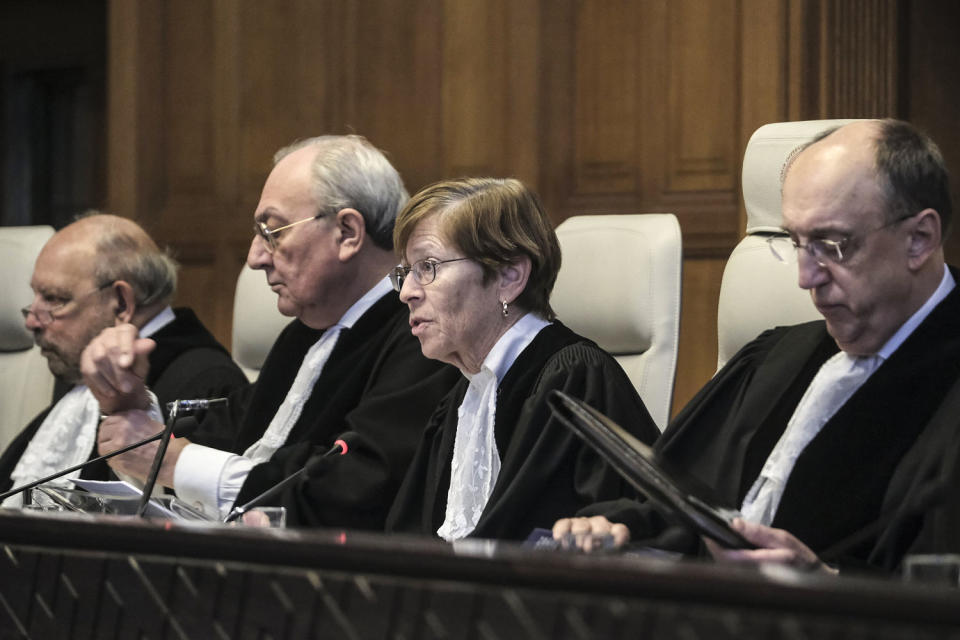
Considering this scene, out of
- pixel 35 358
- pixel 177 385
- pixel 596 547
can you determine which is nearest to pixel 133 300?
pixel 177 385

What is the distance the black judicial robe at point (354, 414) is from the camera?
275cm

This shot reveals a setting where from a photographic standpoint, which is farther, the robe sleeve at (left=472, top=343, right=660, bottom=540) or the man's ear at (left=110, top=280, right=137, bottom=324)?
the man's ear at (left=110, top=280, right=137, bottom=324)

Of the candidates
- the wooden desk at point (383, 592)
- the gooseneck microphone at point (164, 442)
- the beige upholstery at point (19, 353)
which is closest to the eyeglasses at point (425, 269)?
the gooseneck microphone at point (164, 442)

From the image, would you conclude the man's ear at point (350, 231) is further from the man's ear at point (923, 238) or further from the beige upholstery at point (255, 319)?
the man's ear at point (923, 238)

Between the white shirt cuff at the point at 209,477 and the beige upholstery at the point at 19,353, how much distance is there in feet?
4.80

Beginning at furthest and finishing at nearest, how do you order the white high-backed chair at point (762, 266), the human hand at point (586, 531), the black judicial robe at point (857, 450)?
the white high-backed chair at point (762, 266) < the black judicial robe at point (857, 450) < the human hand at point (586, 531)

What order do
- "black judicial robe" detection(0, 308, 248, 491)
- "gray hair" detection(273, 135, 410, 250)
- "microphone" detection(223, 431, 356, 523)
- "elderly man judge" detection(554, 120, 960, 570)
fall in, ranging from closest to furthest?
"elderly man judge" detection(554, 120, 960, 570)
"microphone" detection(223, 431, 356, 523)
"gray hair" detection(273, 135, 410, 250)
"black judicial robe" detection(0, 308, 248, 491)

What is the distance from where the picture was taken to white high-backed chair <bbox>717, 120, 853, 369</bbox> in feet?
8.75

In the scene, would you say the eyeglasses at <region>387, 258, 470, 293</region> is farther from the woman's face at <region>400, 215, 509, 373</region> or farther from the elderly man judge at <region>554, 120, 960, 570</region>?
the elderly man judge at <region>554, 120, 960, 570</region>

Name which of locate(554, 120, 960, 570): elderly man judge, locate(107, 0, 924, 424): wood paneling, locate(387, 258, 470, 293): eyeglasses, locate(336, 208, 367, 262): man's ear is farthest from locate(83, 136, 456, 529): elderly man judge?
locate(107, 0, 924, 424): wood paneling

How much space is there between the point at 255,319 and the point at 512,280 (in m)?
1.37

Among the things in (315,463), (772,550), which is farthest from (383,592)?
(315,463)

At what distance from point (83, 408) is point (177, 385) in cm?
29

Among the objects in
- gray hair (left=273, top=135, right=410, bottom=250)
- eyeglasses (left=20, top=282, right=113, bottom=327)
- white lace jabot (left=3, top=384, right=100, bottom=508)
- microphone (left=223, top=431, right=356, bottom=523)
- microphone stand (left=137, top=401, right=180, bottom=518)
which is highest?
gray hair (left=273, top=135, right=410, bottom=250)
